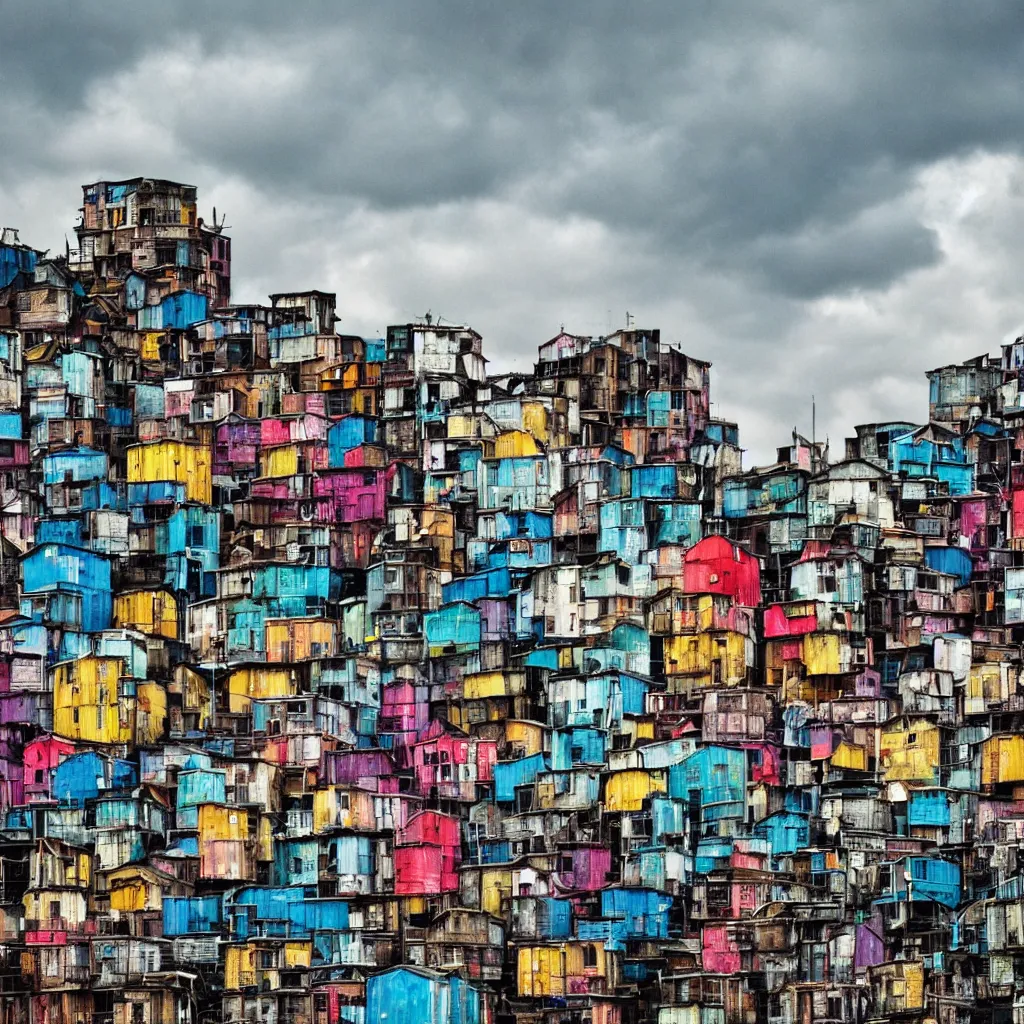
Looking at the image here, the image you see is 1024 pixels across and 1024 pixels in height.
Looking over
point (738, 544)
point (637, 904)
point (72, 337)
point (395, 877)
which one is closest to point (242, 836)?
point (395, 877)

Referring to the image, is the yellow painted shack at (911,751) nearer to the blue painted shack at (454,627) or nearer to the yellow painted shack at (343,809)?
the blue painted shack at (454,627)

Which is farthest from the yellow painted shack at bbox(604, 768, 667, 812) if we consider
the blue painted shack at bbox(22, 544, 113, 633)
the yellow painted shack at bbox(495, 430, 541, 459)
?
the yellow painted shack at bbox(495, 430, 541, 459)

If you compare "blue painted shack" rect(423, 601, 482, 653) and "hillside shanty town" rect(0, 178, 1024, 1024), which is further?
"blue painted shack" rect(423, 601, 482, 653)

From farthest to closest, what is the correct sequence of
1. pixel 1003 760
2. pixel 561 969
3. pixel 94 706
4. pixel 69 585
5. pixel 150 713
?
pixel 69 585 → pixel 150 713 → pixel 94 706 → pixel 1003 760 → pixel 561 969

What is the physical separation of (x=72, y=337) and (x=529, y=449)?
20729 millimetres

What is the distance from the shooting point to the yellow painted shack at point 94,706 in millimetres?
81188

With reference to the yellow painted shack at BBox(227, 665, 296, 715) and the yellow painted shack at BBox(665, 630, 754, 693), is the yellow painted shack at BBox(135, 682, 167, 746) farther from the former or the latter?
the yellow painted shack at BBox(665, 630, 754, 693)

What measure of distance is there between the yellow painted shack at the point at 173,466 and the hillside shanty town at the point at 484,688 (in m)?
0.15

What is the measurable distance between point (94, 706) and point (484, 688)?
11271mm

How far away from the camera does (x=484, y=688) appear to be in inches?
3297

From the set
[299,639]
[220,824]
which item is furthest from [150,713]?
[220,824]

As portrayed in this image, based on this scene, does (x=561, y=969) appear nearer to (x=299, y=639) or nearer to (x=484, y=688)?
(x=484, y=688)

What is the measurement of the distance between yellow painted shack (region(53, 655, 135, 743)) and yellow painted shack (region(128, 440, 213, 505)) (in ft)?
40.2

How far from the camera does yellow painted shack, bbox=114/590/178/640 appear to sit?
87688 millimetres
